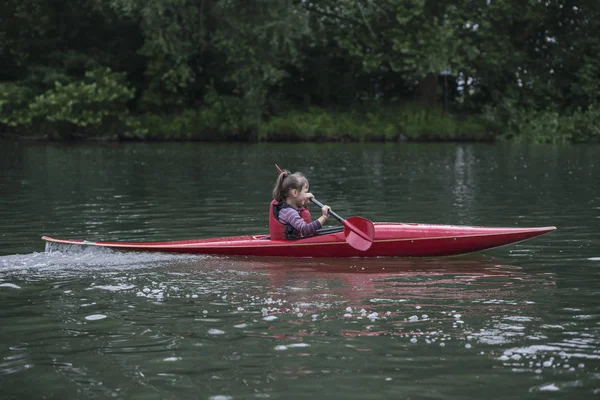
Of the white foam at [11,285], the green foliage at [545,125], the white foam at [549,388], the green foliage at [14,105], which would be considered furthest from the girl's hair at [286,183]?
the green foliage at [545,125]

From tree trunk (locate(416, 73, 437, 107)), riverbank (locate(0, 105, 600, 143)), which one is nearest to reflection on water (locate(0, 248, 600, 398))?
riverbank (locate(0, 105, 600, 143))

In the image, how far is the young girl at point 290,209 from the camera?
402 inches

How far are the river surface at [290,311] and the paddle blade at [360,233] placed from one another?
0.79 feet

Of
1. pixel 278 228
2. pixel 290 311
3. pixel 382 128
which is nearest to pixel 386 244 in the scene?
pixel 278 228

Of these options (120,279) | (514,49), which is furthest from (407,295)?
(514,49)

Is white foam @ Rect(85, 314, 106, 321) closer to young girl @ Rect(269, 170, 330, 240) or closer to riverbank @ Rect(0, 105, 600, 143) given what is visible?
young girl @ Rect(269, 170, 330, 240)

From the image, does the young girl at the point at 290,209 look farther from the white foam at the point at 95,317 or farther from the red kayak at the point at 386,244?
the white foam at the point at 95,317

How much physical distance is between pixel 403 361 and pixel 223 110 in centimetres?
3253

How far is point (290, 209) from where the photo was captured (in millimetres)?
10250

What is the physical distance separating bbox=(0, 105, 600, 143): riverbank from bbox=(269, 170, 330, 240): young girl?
2703 centimetres

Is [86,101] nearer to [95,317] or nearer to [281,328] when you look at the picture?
[95,317]

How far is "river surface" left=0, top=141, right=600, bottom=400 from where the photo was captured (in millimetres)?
5738

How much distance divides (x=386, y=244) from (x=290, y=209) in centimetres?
112

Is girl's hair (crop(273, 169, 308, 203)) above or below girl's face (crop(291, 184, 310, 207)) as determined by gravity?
above
